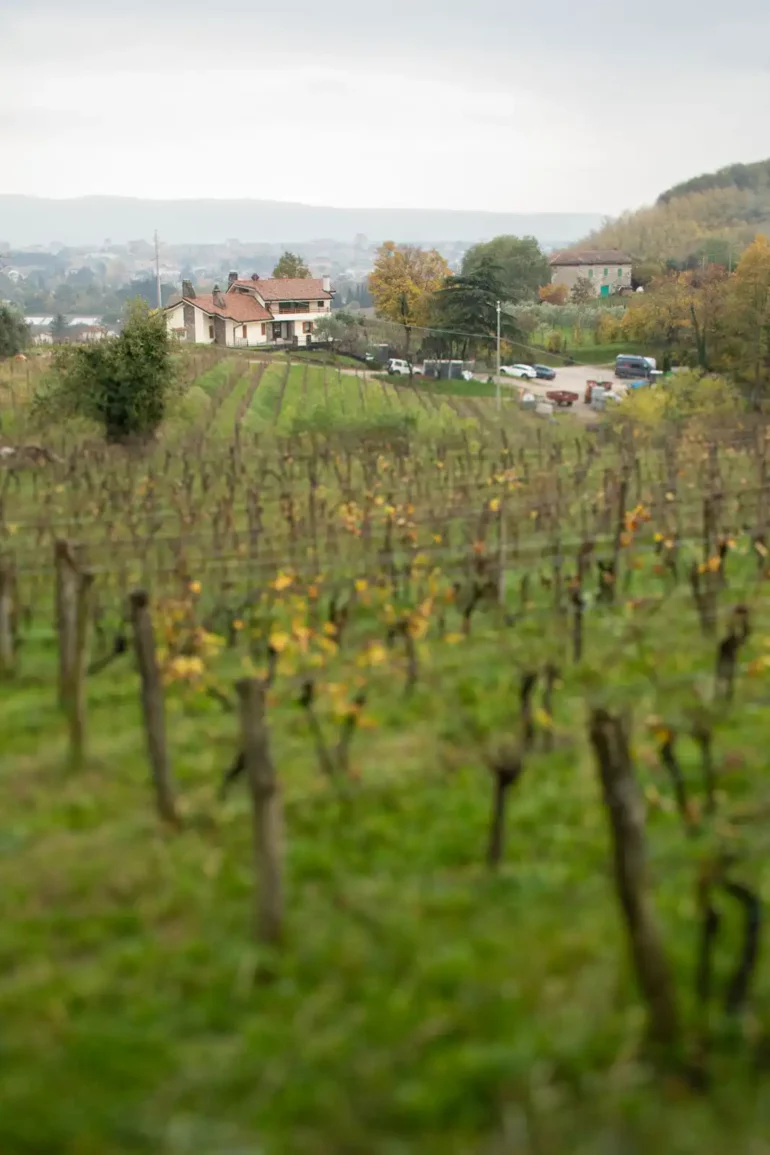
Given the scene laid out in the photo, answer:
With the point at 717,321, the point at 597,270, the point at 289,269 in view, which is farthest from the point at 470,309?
the point at 597,270

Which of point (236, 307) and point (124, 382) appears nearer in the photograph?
point (124, 382)

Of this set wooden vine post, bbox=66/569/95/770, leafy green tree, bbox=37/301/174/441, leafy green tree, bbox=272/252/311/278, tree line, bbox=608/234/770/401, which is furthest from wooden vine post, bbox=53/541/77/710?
leafy green tree, bbox=272/252/311/278

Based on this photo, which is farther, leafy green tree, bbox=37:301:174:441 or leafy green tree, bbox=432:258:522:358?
leafy green tree, bbox=432:258:522:358

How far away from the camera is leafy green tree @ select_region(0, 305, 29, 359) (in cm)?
2930

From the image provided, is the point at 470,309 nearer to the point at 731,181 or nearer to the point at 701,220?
the point at 701,220

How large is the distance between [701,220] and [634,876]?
85188 millimetres

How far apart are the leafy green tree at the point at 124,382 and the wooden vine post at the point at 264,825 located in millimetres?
15963

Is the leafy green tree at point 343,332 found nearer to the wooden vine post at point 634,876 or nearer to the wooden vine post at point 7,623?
the wooden vine post at point 7,623

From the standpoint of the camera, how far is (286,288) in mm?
42219

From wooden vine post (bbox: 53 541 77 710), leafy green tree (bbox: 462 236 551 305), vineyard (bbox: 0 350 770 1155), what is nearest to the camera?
vineyard (bbox: 0 350 770 1155)

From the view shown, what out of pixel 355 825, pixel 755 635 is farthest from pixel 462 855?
pixel 755 635

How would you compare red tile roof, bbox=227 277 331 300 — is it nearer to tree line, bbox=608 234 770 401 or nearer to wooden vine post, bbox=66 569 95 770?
tree line, bbox=608 234 770 401

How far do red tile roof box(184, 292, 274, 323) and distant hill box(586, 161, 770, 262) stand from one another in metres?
21.0

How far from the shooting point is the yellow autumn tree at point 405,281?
3512 cm
